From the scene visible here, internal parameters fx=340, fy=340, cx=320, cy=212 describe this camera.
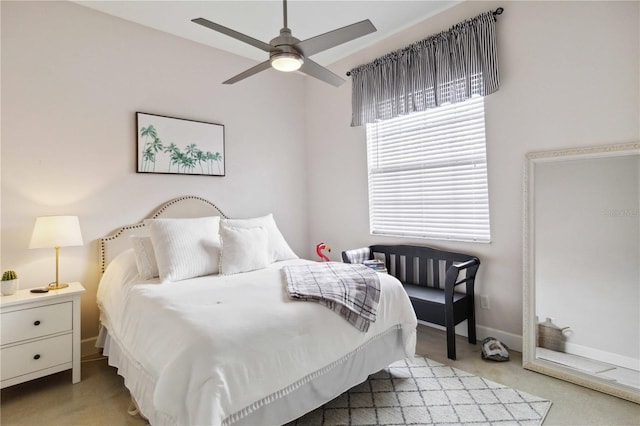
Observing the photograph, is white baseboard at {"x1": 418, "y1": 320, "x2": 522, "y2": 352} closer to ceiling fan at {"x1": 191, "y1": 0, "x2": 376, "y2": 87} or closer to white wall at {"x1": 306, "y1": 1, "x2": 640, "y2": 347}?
white wall at {"x1": 306, "y1": 1, "x2": 640, "y2": 347}

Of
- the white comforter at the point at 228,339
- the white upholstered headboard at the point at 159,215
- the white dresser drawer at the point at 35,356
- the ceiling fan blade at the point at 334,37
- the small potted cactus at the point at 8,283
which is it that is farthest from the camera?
the white upholstered headboard at the point at 159,215

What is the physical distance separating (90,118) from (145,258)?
1323 mm

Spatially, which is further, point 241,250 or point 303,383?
point 241,250

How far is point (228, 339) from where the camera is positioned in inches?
58.1

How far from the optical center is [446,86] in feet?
9.74

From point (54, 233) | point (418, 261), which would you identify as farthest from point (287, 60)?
point (418, 261)

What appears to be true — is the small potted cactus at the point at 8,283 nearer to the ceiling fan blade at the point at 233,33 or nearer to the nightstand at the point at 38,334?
the nightstand at the point at 38,334

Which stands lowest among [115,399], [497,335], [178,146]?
[115,399]

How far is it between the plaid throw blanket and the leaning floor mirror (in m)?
1.25

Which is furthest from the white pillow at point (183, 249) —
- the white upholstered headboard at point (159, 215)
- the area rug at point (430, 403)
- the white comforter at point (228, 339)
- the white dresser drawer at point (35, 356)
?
the area rug at point (430, 403)

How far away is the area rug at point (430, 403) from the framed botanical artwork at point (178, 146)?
8.16 feet

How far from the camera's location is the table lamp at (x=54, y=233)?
237 centimetres

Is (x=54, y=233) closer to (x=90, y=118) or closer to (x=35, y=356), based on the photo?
(x=35, y=356)

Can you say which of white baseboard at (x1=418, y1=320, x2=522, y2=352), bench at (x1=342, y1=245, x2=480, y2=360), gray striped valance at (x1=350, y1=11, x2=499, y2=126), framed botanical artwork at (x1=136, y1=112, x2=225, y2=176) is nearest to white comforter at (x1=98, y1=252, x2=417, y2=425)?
bench at (x1=342, y1=245, x2=480, y2=360)
